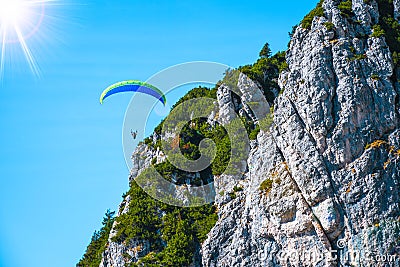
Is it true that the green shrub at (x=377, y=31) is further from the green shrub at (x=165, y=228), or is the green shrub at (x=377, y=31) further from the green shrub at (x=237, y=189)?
the green shrub at (x=165, y=228)

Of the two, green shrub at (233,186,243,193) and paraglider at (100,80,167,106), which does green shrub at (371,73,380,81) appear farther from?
paraglider at (100,80,167,106)

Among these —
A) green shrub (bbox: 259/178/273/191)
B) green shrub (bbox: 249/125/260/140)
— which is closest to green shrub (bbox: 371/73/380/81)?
green shrub (bbox: 259/178/273/191)

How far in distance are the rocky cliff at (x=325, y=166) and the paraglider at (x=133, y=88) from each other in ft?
30.5

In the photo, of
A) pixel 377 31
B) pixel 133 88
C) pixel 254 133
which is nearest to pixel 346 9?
pixel 377 31

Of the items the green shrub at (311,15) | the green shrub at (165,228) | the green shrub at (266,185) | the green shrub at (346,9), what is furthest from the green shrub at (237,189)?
the green shrub at (346,9)

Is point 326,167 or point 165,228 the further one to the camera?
point 165,228

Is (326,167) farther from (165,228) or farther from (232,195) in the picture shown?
(165,228)

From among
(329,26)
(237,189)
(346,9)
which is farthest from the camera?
(346,9)

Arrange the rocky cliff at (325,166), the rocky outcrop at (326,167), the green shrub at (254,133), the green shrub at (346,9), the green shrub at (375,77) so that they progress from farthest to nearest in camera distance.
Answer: the green shrub at (254,133) → the green shrub at (346,9) → the green shrub at (375,77) → the rocky cliff at (325,166) → the rocky outcrop at (326,167)

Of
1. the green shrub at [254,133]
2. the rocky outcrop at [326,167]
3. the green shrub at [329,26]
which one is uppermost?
the green shrub at [329,26]

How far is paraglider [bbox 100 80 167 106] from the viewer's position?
5847cm

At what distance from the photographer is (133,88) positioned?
59.0 metres

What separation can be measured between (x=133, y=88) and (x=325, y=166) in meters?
19.7

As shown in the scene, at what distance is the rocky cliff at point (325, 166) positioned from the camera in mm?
44312
